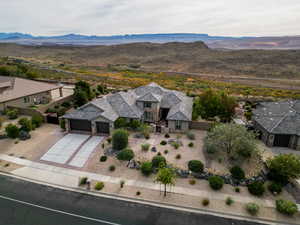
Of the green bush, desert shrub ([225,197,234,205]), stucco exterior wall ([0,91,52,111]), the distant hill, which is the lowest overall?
desert shrub ([225,197,234,205])

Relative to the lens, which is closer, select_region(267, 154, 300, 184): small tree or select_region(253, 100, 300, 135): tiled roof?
select_region(267, 154, 300, 184): small tree

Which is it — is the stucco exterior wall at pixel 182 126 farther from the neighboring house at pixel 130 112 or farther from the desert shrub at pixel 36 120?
the desert shrub at pixel 36 120

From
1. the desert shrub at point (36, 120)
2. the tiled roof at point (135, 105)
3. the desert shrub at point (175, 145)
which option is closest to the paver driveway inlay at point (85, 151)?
the tiled roof at point (135, 105)

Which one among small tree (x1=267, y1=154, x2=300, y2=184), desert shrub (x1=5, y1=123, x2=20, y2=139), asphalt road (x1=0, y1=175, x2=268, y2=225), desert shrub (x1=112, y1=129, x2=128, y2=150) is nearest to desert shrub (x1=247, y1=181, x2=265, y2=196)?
small tree (x1=267, y1=154, x2=300, y2=184)

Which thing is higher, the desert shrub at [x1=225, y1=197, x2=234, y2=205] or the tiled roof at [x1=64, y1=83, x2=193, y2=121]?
the tiled roof at [x1=64, y1=83, x2=193, y2=121]

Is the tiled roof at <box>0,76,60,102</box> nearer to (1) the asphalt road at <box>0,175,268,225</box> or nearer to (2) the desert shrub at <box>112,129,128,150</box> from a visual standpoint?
(1) the asphalt road at <box>0,175,268,225</box>

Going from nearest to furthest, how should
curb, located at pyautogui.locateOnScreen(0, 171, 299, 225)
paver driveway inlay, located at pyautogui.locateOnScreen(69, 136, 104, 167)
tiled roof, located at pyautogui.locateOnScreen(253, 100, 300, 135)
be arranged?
curb, located at pyautogui.locateOnScreen(0, 171, 299, 225), paver driveway inlay, located at pyautogui.locateOnScreen(69, 136, 104, 167), tiled roof, located at pyautogui.locateOnScreen(253, 100, 300, 135)
